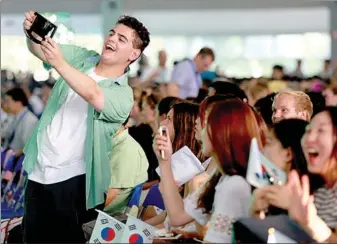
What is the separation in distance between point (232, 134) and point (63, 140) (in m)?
1.52

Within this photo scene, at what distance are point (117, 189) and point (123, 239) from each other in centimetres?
118

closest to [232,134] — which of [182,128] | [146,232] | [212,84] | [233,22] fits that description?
[146,232]

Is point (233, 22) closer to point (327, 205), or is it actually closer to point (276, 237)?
point (327, 205)

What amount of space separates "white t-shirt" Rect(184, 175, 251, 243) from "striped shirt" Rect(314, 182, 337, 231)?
0.29m

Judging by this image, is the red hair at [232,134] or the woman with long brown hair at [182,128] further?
the woman with long brown hair at [182,128]

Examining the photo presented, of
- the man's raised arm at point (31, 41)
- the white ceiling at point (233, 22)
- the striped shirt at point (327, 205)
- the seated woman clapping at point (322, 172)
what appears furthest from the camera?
the white ceiling at point (233, 22)

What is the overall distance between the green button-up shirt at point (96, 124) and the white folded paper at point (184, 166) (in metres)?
0.46

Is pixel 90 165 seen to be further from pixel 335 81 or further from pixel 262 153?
pixel 335 81

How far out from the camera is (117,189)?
6.08m

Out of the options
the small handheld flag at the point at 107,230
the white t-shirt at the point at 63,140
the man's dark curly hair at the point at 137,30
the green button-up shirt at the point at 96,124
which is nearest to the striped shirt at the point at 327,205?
the small handheld flag at the point at 107,230

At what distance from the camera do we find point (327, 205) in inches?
154

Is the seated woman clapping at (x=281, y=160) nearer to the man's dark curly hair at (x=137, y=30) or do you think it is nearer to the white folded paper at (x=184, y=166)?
the white folded paper at (x=184, y=166)

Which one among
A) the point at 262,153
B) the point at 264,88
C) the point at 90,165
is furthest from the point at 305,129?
the point at 264,88

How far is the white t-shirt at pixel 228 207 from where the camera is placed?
13.0 feet
